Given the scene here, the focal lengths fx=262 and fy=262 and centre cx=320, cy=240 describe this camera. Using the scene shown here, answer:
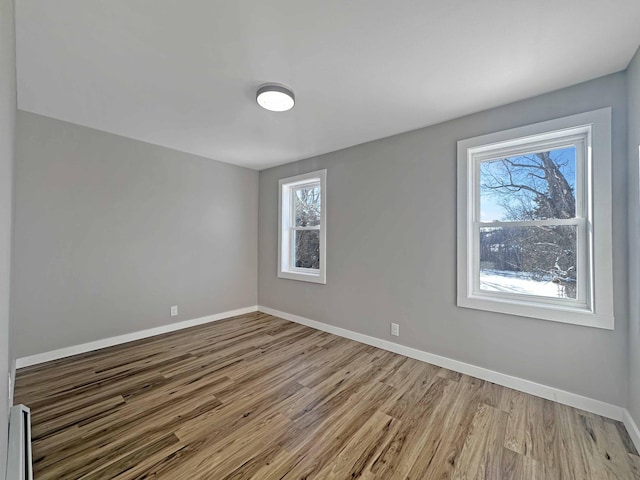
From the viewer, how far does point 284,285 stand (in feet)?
14.0

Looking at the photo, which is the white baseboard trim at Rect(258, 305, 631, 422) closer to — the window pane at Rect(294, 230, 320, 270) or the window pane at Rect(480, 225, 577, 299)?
the window pane at Rect(480, 225, 577, 299)

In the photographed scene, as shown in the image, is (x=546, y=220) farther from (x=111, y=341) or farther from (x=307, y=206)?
(x=111, y=341)

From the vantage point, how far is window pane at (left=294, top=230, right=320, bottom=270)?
4.02 metres

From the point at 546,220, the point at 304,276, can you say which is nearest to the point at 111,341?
the point at 304,276

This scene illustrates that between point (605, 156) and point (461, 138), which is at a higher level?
point (461, 138)

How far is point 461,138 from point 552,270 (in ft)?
4.69

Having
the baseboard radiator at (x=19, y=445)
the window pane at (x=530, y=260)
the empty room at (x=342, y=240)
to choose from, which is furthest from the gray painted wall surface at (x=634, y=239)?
the baseboard radiator at (x=19, y=445)

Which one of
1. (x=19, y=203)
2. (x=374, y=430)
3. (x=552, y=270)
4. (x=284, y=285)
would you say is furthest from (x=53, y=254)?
(x=552, y=270)

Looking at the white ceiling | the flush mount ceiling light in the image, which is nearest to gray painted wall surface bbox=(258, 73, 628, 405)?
the white ceiling

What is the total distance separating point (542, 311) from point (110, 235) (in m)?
4.45

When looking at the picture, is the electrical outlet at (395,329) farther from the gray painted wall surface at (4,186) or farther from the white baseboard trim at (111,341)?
the gray painted wall surface at (4,186)

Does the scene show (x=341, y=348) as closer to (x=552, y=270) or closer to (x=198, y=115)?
(x=552, y=270)

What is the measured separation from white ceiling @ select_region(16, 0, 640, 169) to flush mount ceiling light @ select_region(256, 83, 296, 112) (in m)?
0.07

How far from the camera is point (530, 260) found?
2309 mm
